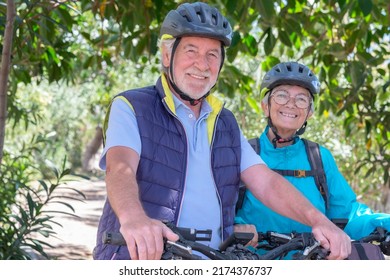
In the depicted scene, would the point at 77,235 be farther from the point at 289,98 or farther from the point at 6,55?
the point at 289,98

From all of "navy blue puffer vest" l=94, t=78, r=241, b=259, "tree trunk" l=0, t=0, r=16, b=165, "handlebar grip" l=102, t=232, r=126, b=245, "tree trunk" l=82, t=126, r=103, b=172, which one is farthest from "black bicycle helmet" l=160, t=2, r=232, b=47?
"tree trunk" l=82, t=126, r=103, b=172

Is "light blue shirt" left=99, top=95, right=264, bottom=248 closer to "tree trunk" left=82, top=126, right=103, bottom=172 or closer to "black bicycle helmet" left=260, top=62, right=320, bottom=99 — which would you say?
"black bicycle helmet" left=260, top=62, right=320, bottom=99

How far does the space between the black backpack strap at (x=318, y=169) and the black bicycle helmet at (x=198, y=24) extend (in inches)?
39.7

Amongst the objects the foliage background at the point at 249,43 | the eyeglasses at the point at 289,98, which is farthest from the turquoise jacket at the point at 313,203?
the foliage background at the point at 249,43

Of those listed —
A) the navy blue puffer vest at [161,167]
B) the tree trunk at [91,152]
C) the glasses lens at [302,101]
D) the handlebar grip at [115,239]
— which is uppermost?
the glasses lens at [302,101]

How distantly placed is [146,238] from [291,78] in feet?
7.51

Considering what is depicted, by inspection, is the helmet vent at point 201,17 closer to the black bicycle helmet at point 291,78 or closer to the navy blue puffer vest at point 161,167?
the navy blue puffer vest at point 161,167

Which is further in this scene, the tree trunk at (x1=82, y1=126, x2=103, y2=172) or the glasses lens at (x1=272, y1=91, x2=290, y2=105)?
the tree trunk at (x1=82, y1=126, x2=103, y2=172)

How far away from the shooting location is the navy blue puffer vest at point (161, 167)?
2.92 metres

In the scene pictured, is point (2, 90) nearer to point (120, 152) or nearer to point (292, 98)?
point (292, 98)

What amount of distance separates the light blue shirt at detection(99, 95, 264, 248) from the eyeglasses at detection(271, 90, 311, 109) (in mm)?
1220

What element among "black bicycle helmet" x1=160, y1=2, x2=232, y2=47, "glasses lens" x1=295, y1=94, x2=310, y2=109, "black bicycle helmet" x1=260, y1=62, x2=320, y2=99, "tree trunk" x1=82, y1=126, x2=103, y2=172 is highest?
"black bicycle helmet" x1=160, y1=2, x2=232, y2=47

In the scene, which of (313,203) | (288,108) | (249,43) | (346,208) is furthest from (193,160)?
(249,43)

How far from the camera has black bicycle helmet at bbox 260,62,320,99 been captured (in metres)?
4.36
